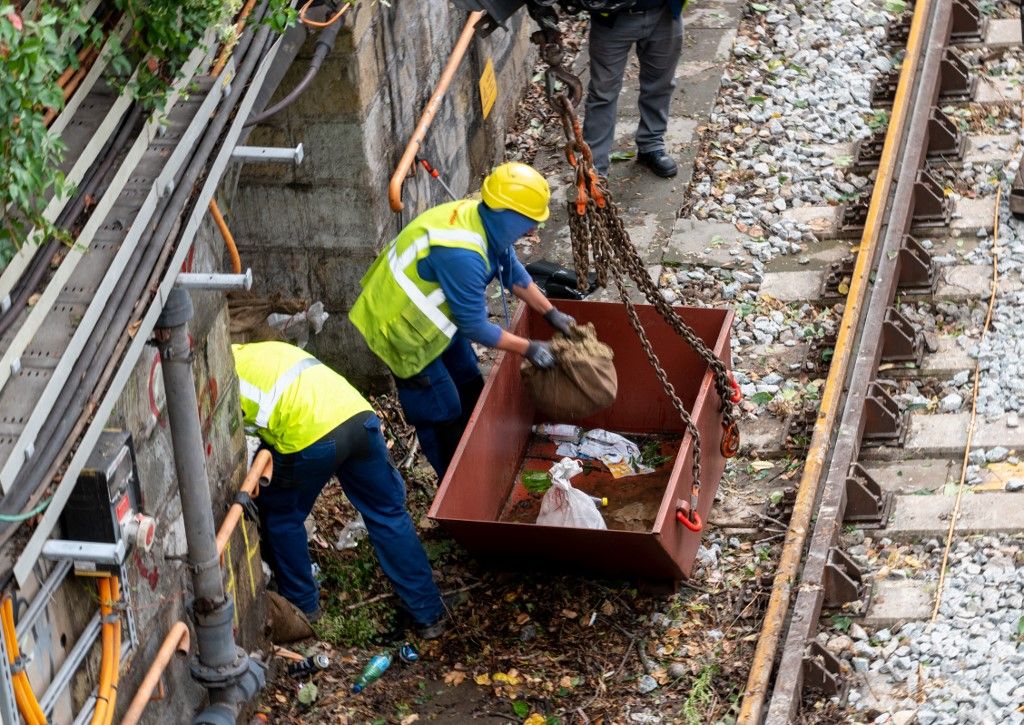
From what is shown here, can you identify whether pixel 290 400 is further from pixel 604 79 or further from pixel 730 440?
pixel 604 79

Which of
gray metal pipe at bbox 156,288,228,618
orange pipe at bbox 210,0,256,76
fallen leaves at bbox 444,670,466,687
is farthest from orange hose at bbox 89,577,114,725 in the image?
fallen leaves at bbox 444,670,466,687

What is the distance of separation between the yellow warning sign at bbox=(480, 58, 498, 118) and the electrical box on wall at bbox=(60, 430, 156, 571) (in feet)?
19.9

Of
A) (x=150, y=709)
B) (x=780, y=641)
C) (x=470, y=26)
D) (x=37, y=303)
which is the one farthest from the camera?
(x=470, y=26)

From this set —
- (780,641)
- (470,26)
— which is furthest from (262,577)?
(470,26)

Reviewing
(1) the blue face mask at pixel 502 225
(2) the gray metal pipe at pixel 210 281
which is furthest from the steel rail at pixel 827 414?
(2) the gray metal pipe at pixel 210 281

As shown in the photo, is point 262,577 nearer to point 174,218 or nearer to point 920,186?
point 174,218

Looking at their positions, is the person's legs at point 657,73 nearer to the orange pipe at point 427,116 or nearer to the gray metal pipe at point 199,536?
the orange pipe at point 427,116

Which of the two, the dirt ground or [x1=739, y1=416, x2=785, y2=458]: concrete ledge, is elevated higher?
[x1=739, y1=416, x2=785, y2=458]: concrete ledge

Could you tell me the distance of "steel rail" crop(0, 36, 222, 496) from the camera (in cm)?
414

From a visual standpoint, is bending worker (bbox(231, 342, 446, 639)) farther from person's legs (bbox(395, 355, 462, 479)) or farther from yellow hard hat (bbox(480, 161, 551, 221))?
yellow hard hat (bbox(480, 161, 551, 221))

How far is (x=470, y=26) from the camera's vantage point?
9.97 meters

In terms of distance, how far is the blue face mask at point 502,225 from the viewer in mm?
7441

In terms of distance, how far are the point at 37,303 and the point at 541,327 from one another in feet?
14.7

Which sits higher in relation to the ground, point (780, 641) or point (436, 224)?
point (436, 224)
